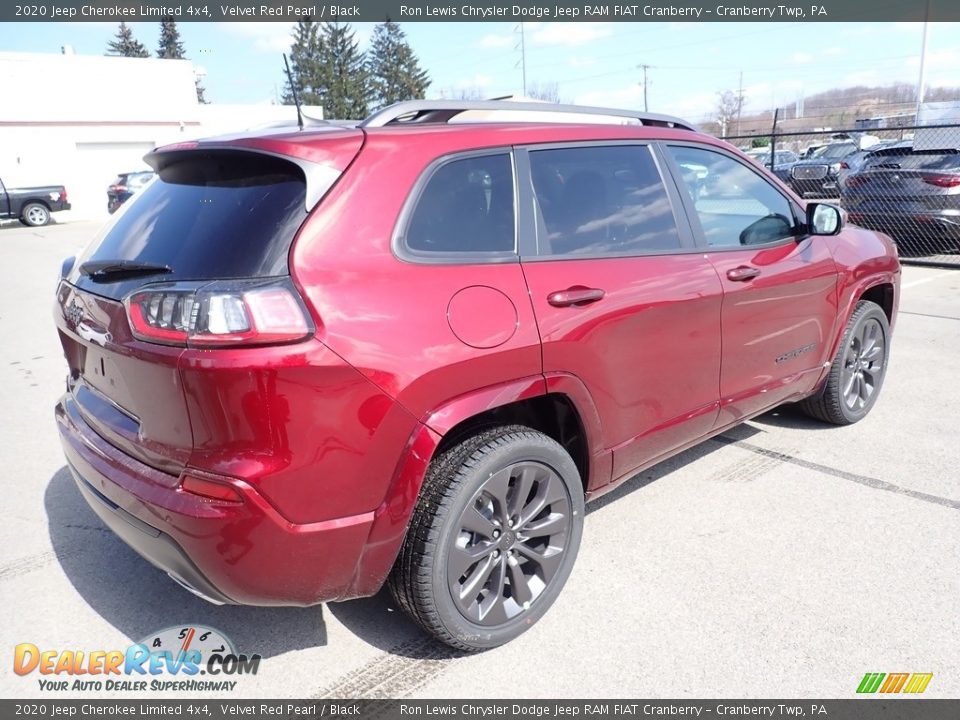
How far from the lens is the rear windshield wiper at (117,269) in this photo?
7.66ft

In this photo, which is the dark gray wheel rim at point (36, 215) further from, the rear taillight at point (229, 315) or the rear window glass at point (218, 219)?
the rear taillight at point (229, 315)

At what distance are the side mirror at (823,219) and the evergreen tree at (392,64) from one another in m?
66.1

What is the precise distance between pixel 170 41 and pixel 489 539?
7731 cm

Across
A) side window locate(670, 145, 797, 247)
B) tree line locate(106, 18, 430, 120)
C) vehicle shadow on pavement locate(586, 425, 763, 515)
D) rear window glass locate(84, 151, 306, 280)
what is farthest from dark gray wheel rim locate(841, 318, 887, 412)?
tree line locate(106, 18, 430, 120)

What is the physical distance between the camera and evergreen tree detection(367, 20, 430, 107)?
65.9 meters

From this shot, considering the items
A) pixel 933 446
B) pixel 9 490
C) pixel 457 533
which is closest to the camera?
pixel 457 533

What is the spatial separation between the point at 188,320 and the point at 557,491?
4.74ft

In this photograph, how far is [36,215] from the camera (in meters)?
24.9

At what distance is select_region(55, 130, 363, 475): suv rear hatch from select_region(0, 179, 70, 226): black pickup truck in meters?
25.8

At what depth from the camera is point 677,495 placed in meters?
3.70

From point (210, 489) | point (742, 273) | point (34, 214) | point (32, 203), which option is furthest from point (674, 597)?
point (34, 214)

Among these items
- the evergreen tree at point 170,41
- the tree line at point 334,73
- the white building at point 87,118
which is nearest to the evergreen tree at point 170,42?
the evergreen tree at point 170,41
